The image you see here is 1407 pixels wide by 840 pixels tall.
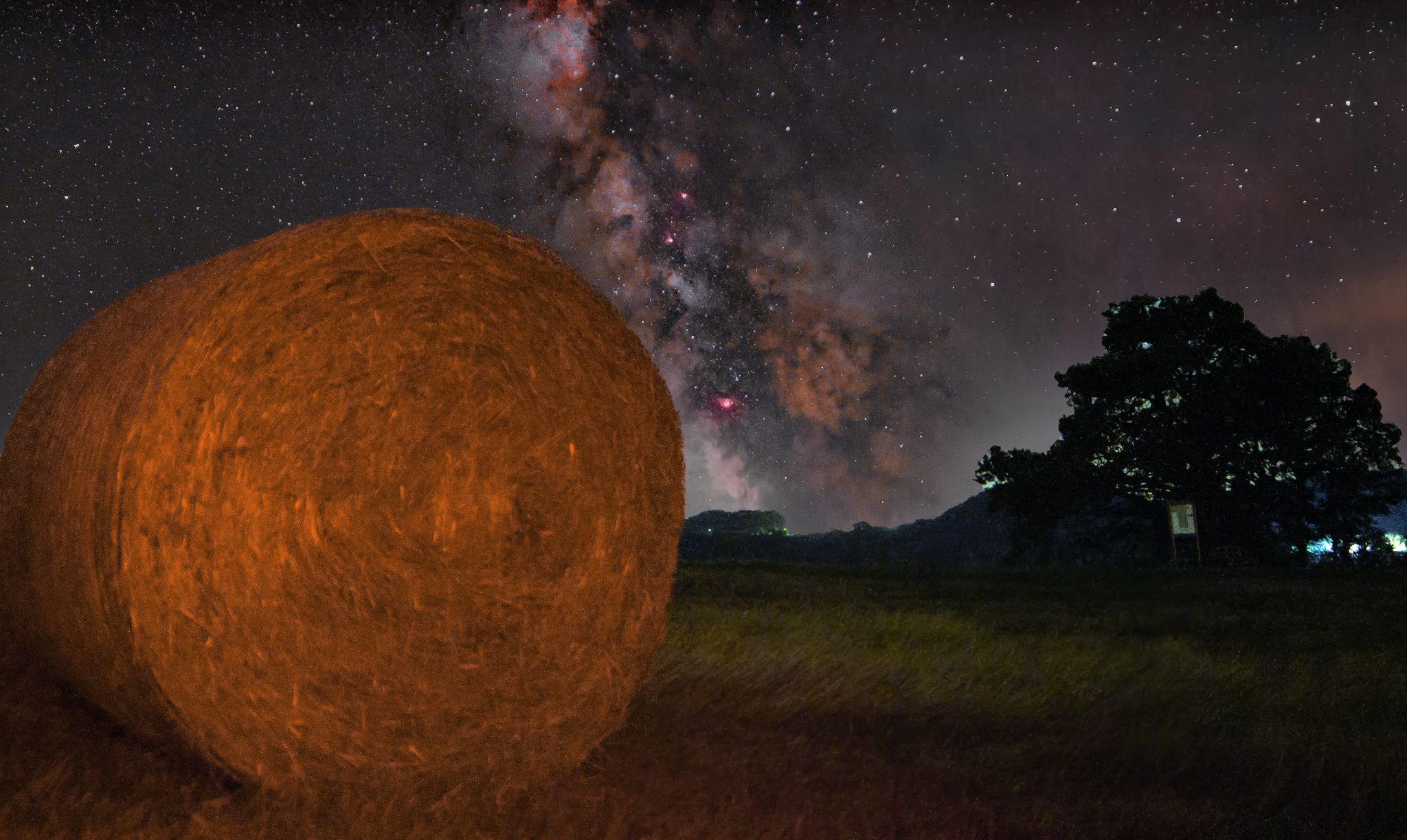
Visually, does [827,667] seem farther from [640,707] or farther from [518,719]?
[518,719]

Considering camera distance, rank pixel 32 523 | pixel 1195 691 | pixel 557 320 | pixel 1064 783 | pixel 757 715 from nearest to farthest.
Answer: pixel 32 523
pixel 1064 783
pixel 557 320
pixel 757 715
pixel 1195 691

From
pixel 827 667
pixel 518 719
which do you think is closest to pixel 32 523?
pixel 518 719

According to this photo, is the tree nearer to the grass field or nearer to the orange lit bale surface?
the grass field

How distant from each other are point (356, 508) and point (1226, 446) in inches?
871

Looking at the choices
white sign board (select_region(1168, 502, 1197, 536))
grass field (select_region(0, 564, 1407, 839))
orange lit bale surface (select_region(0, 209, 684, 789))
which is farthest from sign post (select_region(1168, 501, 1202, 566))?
orange lit bale surface (select_region(0, 209, 684, 789))

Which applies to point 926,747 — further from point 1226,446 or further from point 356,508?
point 1226,446

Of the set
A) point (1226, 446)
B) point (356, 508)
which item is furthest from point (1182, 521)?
point (356, 508)

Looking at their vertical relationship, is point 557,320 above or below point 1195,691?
above

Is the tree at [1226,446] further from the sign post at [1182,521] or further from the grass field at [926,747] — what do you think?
the grass field at [926,747]

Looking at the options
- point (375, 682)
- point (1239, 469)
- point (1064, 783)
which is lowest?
point (1064, 783)

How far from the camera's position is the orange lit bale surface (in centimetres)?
405

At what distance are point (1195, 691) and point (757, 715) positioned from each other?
3.06m

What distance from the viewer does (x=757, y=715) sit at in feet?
19.0

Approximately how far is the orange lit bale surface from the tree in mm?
16968
